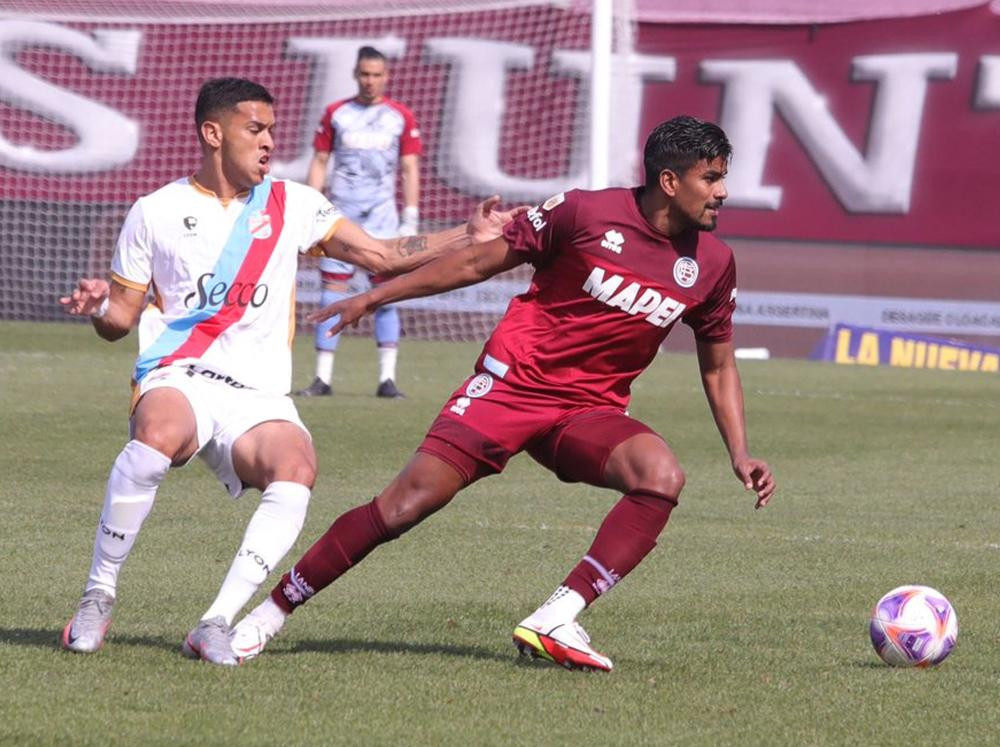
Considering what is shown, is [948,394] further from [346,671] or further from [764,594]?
[346,671]

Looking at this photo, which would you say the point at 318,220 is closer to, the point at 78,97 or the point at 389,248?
the point at 389,248

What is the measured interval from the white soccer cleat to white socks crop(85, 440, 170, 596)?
43cm

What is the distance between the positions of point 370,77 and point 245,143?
7.98 meters

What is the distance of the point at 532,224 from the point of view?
20.1 feet

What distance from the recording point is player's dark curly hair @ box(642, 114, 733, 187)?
6.02 metres

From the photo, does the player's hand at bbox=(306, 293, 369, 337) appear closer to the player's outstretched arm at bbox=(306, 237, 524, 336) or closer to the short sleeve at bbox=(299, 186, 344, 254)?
the player's outstretched arm at bbox=(306, 237, 524, 336)

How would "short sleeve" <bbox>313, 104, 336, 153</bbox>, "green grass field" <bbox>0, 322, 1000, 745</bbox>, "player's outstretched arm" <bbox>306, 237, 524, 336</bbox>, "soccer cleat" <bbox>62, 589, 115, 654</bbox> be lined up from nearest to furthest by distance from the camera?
1. "green grass field" <bbox>0, 322, 1000, 745</bbox>
2. "soccer cleat" <bbox>62, 589, 115, 654</bbox>
3. "player's outstretched arm" <bbox>306, 237, 524, 336</bbox>
4. "short sleeve" <bbox>313, 104, 336, 153</bbox>

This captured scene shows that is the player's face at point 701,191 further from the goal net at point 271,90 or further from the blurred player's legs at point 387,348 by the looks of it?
the goal net at point 271,90

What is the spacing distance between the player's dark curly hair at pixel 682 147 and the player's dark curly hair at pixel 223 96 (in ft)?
4.13

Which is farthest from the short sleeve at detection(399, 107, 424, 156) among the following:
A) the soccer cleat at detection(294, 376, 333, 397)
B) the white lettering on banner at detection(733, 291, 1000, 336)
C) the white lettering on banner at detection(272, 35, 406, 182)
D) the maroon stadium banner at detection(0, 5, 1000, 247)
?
the white lettering on banner at detection(272, 35, 406, 182)

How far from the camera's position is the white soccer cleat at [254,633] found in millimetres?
5793

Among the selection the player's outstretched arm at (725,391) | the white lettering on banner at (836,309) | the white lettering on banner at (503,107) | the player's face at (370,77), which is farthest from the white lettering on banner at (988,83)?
the player's outstretched arm at (725,391)

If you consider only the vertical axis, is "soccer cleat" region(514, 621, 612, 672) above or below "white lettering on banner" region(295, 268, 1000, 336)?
above

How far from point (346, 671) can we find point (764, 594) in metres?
2.23
